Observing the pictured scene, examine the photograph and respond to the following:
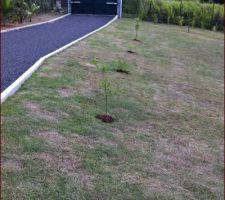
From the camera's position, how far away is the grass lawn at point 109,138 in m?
4.13

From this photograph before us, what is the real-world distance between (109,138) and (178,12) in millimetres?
22507

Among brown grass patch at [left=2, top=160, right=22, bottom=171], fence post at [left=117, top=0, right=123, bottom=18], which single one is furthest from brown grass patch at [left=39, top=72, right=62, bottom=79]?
fence post at [left=117, top=0, right=123, bottom=18]

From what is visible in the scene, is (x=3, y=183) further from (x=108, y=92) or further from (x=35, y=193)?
(x=108, y=92)

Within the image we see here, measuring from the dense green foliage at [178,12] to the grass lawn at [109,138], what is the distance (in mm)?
16575

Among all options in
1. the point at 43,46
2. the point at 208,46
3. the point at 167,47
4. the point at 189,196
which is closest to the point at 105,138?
the point at 189,196

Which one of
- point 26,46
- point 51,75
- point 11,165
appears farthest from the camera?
point 26,46

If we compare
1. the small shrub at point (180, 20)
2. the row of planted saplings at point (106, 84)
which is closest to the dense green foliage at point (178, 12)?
the small shrub at point (180, 20)

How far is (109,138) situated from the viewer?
5.46 meters

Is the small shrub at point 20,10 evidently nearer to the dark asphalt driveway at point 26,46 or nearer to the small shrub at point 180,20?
the dark asphalt driveway at point 26,46

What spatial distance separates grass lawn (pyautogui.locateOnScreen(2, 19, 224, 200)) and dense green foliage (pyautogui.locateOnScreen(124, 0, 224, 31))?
16575 millimetres

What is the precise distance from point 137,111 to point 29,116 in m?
2.08

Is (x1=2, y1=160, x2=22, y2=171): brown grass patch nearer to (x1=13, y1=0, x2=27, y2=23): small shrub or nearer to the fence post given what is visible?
(x1=13, y1=0, x2=27, y2=23): small shrub

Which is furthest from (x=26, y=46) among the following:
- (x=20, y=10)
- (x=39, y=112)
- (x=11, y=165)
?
(x=11, y=165)

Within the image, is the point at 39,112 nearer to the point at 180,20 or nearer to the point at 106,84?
the point at 106,84
